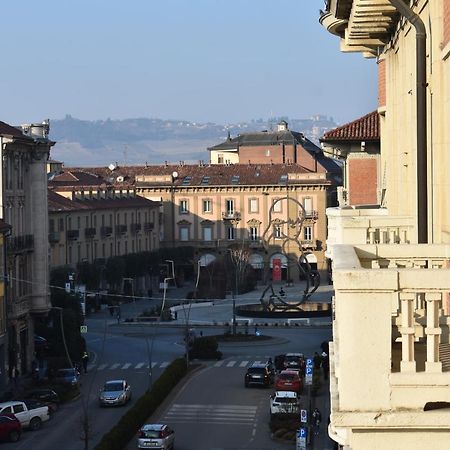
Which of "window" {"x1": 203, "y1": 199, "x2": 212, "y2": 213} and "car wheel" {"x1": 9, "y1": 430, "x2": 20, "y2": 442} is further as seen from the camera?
"window" {"x1": 203, "y1": 199, "x2": 212, "y2": 213}

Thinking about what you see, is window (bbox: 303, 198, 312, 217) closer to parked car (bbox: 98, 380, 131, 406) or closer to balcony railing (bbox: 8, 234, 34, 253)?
balcony railing (bbox: 8, 234, 34, 253)

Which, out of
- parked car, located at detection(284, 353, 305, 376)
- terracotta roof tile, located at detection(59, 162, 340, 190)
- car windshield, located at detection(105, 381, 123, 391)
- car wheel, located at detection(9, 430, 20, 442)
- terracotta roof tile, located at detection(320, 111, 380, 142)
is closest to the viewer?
terracotta roof tile, located at detection(320, 111, 380, 142)

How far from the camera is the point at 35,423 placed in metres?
47.1

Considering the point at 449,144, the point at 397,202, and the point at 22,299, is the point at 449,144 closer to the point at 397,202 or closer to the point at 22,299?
the point at 397,202

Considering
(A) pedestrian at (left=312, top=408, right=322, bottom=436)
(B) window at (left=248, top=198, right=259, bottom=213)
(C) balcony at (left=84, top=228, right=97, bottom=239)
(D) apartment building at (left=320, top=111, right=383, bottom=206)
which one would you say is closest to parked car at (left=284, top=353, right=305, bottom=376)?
(A) pedestrian at (left=312, top=408, right=322, bottom=436)

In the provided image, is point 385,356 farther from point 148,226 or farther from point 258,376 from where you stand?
point 148,226

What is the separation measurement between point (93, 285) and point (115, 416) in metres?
55.6

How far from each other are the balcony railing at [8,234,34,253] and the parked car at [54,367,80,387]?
20.3ft

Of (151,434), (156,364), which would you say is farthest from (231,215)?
(151,434)

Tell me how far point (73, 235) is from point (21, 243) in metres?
40.5

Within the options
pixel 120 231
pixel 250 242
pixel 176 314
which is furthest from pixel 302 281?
pixel 176 314

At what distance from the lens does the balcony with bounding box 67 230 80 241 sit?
104m

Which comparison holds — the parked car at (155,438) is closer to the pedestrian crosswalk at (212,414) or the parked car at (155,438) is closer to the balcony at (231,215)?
the pedestrian crosswalk at (212,414)

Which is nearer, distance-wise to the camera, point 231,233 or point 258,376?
point 258,376
